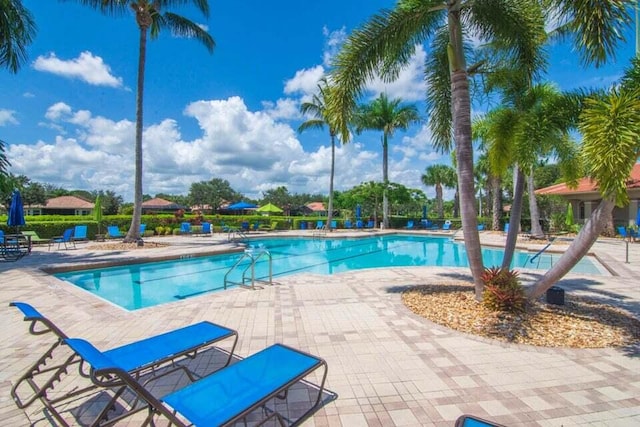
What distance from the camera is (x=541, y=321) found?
15.7 ft

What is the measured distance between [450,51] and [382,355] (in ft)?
16.5

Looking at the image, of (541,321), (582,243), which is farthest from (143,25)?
(541,321)

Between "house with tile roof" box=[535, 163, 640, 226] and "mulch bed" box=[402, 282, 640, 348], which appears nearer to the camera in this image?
"mulch bed" box=[402, 282, 640, 348]

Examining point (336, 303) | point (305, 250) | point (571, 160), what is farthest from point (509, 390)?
point (305, 250)

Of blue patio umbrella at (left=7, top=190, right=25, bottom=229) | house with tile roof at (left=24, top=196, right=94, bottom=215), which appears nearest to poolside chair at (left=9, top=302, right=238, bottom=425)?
blue patio umbrella at (left=7, top=190, right=25, bottom=229)

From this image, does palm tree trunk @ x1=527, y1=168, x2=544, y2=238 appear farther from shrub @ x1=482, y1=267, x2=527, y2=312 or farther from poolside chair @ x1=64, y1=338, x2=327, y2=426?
poolside chair @ x1=64, y1=338, x2=327, y2=426

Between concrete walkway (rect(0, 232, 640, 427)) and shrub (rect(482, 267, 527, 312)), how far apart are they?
108cm

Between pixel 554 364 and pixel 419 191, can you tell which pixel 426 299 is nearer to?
pixel 554 364

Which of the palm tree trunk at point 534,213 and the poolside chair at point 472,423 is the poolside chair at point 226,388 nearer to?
the poolside chair at point 472,423

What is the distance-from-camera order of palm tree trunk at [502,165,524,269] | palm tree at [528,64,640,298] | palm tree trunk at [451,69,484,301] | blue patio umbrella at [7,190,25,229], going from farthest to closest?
blue patio umbrella at [7,190,25,229] → palm tree trunk at [502,165,524,269] → palm tree trunk at [451,69,484,301] → palm tree at [528,64,640,298]

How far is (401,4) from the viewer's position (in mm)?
5773

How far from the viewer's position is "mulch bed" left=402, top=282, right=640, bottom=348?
165 inches

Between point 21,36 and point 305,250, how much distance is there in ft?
44.6

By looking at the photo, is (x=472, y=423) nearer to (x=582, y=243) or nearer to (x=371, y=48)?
(x=582, y=243)
